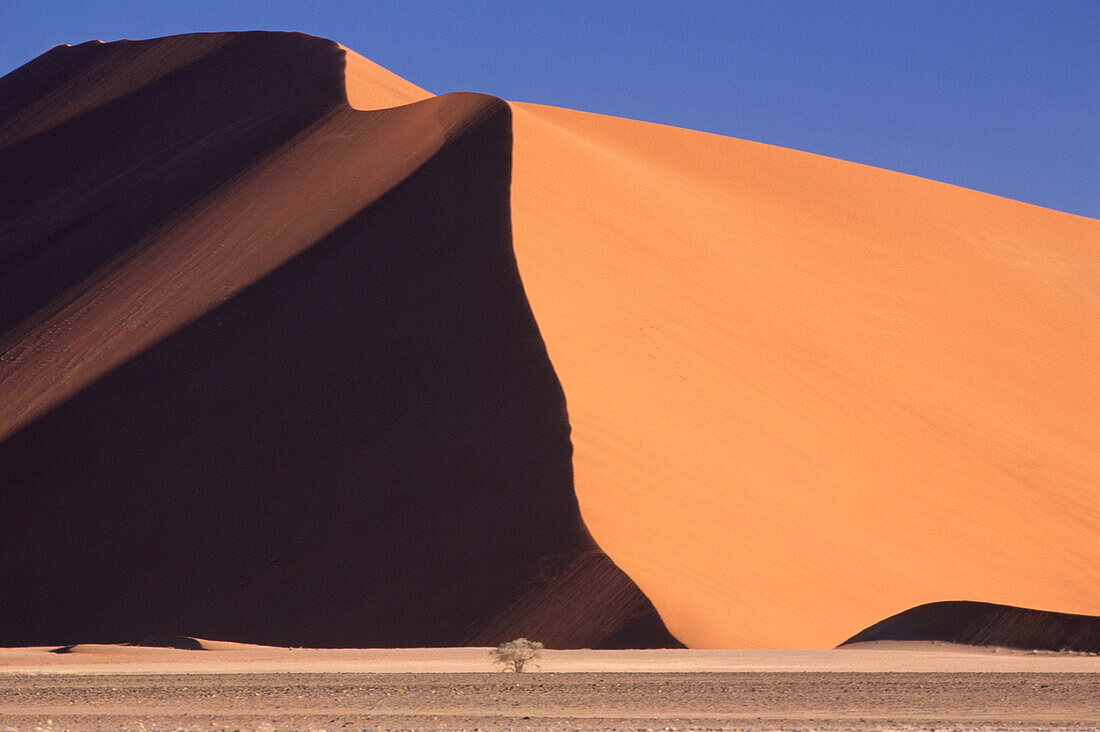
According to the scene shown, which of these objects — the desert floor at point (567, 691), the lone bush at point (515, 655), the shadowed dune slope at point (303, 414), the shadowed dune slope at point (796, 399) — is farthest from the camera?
the shadowed dune slope at point (796, 399)

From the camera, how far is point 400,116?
81.0 ft

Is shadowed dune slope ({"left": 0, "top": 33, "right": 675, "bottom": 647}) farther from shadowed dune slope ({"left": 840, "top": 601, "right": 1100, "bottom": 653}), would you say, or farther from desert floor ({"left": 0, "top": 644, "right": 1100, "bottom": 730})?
shadowed dune slope ({"left": 840, "top": 601, "right": 1100, "bottom": 653})

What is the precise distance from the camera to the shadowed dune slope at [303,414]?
44.6ft

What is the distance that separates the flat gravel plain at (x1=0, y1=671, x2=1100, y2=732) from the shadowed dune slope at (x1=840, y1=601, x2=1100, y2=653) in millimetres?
2096

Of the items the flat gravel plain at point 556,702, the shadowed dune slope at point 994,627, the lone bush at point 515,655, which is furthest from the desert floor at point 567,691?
the shadowed dune slope at point 994,627

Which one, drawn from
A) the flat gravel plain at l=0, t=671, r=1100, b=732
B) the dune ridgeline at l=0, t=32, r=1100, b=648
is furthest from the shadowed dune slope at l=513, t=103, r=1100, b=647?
the flat gravel plain at l=0, t=671, r=1100, b=732

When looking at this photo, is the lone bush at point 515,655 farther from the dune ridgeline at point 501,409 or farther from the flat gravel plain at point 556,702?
the dune ridgeline at point 501,409

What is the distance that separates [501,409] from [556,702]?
6.52m

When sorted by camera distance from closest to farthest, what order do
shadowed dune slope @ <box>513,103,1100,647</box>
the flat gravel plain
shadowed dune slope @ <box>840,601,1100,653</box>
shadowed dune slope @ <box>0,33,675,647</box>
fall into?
the flat gravel plain → shadowed dune slope @ <box>840,601,1100,653</box> → shadowed dune slope @ <box>0,33,675,647</box> → shadowed dune slope @ <box>513,103,1100,647</box>

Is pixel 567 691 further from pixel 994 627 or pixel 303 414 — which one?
pixel 303 414

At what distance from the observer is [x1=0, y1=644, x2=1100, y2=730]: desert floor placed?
800 cm

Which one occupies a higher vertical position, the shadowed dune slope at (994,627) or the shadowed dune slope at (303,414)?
the shadowed dune slope at (303,414)

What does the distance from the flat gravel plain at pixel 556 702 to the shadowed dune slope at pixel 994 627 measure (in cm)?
210

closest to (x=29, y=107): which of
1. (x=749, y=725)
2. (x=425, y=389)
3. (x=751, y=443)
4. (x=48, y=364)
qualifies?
(x=48, y=364)
